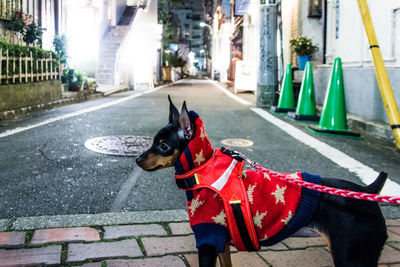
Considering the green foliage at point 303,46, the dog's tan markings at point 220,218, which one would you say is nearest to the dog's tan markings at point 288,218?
the dog's tan markings at point 220,218

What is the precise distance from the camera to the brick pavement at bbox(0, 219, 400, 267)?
2455mm

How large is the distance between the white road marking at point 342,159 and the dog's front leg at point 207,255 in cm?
258

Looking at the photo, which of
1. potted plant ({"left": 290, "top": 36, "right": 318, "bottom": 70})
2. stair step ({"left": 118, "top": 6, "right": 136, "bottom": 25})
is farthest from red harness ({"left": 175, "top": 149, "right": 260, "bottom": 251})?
stair step ({"left": 118, "top": 6, "right": 136, "bottom": 25})

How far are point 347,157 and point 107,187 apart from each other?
3358 mm

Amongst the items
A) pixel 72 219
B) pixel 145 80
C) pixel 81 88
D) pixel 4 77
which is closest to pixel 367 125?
pixel 72 219

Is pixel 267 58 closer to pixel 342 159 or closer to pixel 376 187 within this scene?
pixel 342 159

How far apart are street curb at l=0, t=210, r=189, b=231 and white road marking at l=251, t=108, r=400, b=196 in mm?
2197

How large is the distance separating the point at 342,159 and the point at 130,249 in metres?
3.62

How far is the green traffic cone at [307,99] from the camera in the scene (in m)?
8.91

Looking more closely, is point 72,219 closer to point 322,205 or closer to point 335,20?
point 322,205

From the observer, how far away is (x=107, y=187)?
12.9 feet

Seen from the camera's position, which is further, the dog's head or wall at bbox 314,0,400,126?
wall at bbox 314,0,400,126

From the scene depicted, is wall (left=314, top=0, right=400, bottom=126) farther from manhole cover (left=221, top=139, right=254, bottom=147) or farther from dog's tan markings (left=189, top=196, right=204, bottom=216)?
dog's tan markings (left=189, top=196, right=204, bottom=216)

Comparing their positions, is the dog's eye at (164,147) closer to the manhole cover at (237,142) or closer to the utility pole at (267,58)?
the manhole cover at (237,142)
